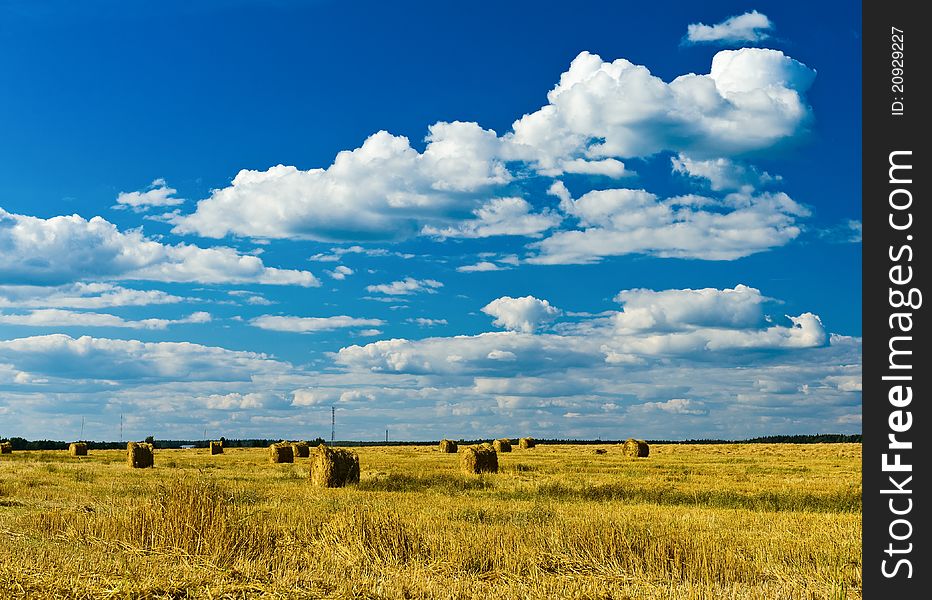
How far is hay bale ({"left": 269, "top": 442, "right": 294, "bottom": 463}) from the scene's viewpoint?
46219mm

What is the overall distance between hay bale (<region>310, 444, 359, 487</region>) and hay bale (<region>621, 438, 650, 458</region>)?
1074 inches

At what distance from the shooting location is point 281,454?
46.4 m

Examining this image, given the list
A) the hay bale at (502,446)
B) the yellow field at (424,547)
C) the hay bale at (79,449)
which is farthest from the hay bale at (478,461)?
the hay bale at (79,449)

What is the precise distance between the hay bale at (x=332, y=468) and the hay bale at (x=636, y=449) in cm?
2728

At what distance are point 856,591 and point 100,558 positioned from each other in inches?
349

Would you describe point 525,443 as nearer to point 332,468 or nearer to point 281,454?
point 281,454

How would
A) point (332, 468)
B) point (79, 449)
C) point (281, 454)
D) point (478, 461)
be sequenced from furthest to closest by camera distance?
point (79, 449), point (281, 454), point (478, 461), point (332, 468)

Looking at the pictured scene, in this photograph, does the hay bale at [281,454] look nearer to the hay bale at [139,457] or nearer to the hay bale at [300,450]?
the hay bale at [300,450]

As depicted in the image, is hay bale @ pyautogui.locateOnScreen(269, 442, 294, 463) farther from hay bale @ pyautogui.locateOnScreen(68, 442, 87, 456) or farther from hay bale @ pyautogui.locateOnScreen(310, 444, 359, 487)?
hay bale @ pyautogui.locateOnScreen(68, 442, 87, 456)

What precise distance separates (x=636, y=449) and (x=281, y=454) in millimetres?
21536

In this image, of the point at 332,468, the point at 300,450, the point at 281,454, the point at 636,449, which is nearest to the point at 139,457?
the point at 281,454

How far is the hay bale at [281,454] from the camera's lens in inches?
1820

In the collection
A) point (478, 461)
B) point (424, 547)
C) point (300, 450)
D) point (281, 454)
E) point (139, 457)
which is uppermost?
point (424, 547)
